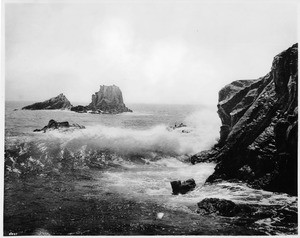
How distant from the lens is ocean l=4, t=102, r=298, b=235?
9.23 meters

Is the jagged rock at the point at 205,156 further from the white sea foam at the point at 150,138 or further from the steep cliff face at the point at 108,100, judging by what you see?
the steep cliff face at the point at 108,100

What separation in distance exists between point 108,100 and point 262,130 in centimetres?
541

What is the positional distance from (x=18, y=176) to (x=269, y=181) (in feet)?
26.0

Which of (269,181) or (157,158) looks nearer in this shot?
(269,181)

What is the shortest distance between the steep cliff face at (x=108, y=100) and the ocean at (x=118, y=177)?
40 cm

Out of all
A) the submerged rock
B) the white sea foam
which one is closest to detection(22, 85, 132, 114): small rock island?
the white sea foam

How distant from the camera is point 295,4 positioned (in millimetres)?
10031

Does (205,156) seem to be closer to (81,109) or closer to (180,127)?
(180,127)

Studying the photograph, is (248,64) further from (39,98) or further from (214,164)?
(39,98)

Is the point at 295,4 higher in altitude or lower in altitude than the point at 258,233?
higher

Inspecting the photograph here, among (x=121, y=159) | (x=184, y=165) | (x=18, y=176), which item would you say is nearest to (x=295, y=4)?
(x=184, y=165)

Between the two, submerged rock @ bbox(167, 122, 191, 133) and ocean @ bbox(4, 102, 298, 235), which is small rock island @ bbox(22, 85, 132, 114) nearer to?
ocean @ bbox(4, 102, 298, 235)

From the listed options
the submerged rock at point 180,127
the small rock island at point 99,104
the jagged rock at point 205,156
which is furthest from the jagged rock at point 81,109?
the jagged rock at point 205,156

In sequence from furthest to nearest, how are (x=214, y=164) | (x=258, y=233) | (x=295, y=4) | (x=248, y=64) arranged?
(x=214, y=164)
(x=248, y=64)
(x=295, y=4)
(x=258, y=233)
